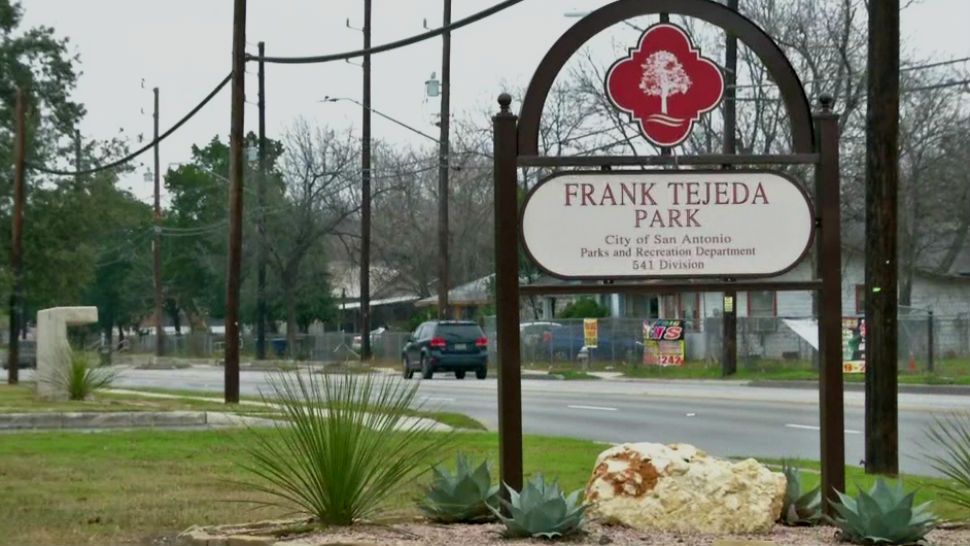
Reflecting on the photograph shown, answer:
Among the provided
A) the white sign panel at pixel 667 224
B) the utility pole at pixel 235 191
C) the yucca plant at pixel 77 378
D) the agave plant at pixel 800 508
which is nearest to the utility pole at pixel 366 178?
the utility pole at pixel 235 191

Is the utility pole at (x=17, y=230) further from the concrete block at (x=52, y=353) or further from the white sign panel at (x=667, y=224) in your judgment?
the white sign panel at (x=667, y=224)

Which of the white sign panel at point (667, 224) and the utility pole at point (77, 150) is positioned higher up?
the utility pole at point (77, 150)

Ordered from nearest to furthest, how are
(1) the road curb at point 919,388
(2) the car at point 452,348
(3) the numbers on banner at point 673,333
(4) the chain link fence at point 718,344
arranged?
(1) the road curb at point 919,388
(4) the chain link fence at point 718,344
(2) the car at point 452,348
(3) the numbers on banner at point 673,333

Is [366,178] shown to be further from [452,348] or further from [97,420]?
[97,420]

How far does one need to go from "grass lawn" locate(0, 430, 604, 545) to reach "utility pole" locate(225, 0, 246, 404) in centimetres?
587

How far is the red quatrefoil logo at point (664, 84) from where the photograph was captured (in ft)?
32.6

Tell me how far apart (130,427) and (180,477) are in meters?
7.04

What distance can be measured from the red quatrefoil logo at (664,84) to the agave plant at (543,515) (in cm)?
261

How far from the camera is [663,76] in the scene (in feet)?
32.9

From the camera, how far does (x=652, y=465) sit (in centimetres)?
908

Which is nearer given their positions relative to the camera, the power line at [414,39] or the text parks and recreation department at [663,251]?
the text parks and recreation department at [663,251]

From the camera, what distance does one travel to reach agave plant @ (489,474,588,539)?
858cm

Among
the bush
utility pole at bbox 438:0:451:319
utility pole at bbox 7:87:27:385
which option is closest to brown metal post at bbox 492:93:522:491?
utility pole at bbox 7:87:27:385

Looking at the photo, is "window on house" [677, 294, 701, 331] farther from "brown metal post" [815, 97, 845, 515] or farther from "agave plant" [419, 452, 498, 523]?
"agave plant" [419, 452, 498, 523]
